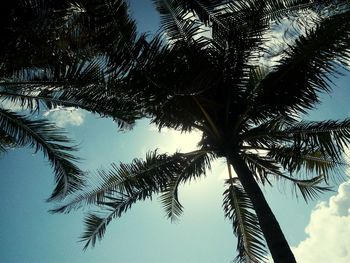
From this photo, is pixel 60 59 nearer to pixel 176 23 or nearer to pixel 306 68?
pixel 176 23

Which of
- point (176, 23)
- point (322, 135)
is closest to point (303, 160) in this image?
point (322, 135)

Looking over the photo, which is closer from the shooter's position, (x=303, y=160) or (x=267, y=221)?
(x=267, y=221)

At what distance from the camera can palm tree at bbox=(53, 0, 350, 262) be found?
6.79m

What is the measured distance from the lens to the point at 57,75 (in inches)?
272

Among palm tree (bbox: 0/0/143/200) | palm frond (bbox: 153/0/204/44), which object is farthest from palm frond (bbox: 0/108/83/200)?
palm frond (bbox: 153/0/204/44)

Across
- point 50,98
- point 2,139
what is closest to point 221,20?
point 50,98

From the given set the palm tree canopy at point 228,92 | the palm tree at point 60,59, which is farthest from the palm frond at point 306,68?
the palm tree at point 60,59

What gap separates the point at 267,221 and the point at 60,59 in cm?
430

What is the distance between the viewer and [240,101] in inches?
327

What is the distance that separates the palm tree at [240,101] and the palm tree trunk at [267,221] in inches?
0.7

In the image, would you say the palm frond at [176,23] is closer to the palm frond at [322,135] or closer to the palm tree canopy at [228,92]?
the palm tree canopy at [228,92]

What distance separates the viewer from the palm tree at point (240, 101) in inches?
267

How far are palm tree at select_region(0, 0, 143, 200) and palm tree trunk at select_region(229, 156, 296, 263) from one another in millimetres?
2234

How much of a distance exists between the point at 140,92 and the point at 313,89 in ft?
10.2
